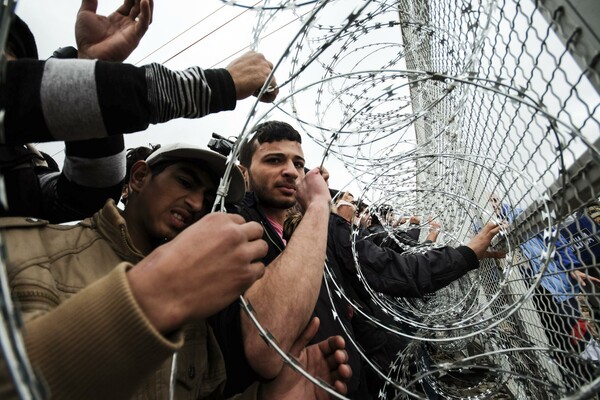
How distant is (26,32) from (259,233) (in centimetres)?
150

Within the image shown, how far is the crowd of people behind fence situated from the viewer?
705mm

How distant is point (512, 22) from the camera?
5.41 ft

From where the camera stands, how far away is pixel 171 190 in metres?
1.88

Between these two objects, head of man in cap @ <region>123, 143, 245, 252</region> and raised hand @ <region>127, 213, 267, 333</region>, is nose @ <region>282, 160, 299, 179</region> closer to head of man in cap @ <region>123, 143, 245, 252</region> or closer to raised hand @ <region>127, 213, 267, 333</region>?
head of man in cap @ <region>123, 143, 245, 252</region>

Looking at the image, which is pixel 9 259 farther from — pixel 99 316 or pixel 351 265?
pixel 351 265

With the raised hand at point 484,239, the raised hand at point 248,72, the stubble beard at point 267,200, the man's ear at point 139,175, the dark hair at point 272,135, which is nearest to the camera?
the raised hand at point 248,72

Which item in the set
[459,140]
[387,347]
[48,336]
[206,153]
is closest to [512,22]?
[459,140]

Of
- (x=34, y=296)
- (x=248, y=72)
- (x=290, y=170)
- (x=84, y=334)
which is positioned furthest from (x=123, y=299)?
(x=290, y=170)

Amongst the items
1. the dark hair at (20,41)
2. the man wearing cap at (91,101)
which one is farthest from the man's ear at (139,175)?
the dark hair at (20,41)

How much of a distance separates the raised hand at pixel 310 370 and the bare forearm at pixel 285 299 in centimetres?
7

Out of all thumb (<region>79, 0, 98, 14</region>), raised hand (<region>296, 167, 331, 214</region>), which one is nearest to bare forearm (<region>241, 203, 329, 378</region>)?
raised hand (<region>296, 167, 331, 214</region>)

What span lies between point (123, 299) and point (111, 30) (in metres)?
1.50

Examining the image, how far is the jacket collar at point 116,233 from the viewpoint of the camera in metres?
1.41

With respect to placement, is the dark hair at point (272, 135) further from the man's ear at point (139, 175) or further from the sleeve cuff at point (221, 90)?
the sleeve cuff at point (221, 90)
